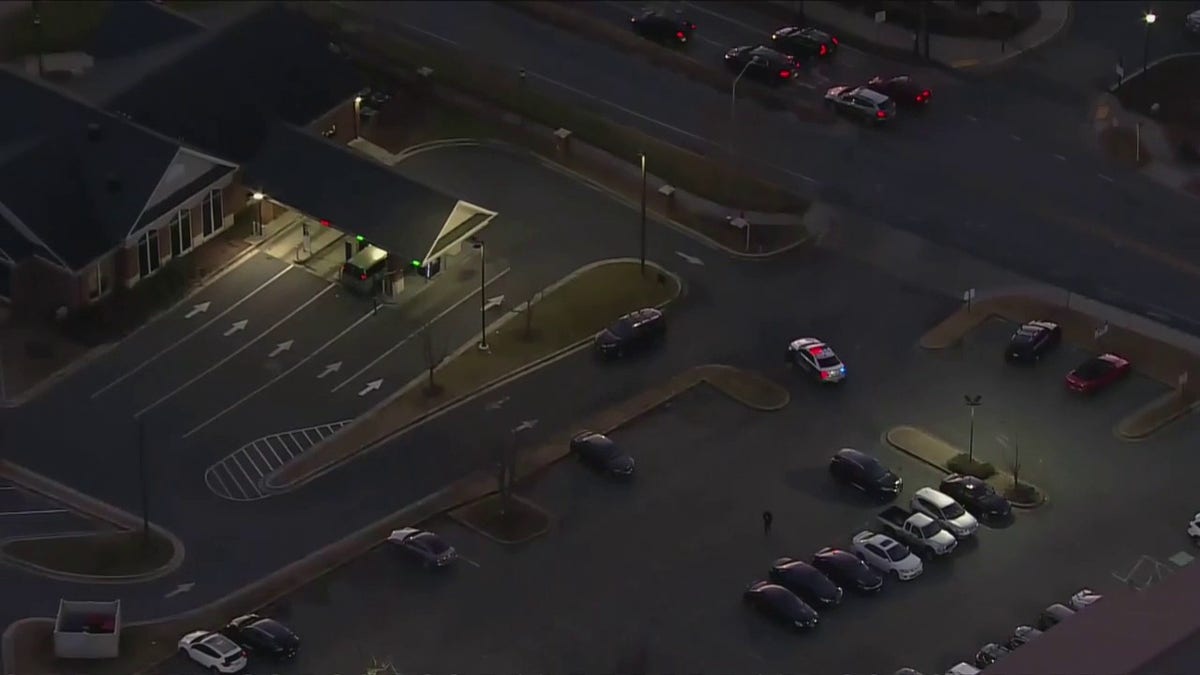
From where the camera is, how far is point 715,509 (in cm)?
9956

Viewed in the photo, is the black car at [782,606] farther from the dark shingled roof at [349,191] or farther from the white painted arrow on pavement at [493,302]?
the dark shingled roof at [349,191]

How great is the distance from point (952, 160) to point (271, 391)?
3121 cm

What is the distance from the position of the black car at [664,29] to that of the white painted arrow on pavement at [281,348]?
92.5 ft

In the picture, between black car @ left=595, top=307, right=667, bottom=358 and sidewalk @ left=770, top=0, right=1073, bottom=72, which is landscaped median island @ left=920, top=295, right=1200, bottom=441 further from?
sidewalk @ left=770, top=0, right=1073, bottom=72

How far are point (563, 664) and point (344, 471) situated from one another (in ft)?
44.6

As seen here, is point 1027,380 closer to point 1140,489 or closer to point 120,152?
point 1140,489

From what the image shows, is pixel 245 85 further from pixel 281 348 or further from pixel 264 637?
pixel 264 637

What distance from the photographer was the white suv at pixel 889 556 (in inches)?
3772

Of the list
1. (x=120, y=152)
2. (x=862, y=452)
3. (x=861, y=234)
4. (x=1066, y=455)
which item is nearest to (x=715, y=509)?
(x=862, y=452)

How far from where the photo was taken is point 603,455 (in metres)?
101

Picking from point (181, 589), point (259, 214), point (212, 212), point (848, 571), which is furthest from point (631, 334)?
point (181, 589)

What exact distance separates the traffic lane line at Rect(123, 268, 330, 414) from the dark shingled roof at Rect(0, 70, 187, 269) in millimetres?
5267

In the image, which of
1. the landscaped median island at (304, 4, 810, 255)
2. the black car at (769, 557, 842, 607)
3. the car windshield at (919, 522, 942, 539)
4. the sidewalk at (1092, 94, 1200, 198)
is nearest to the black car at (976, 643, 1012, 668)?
the black car at (769, 557, 842, 607)

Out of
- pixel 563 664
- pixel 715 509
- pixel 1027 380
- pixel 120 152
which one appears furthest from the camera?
pixel 120 152
